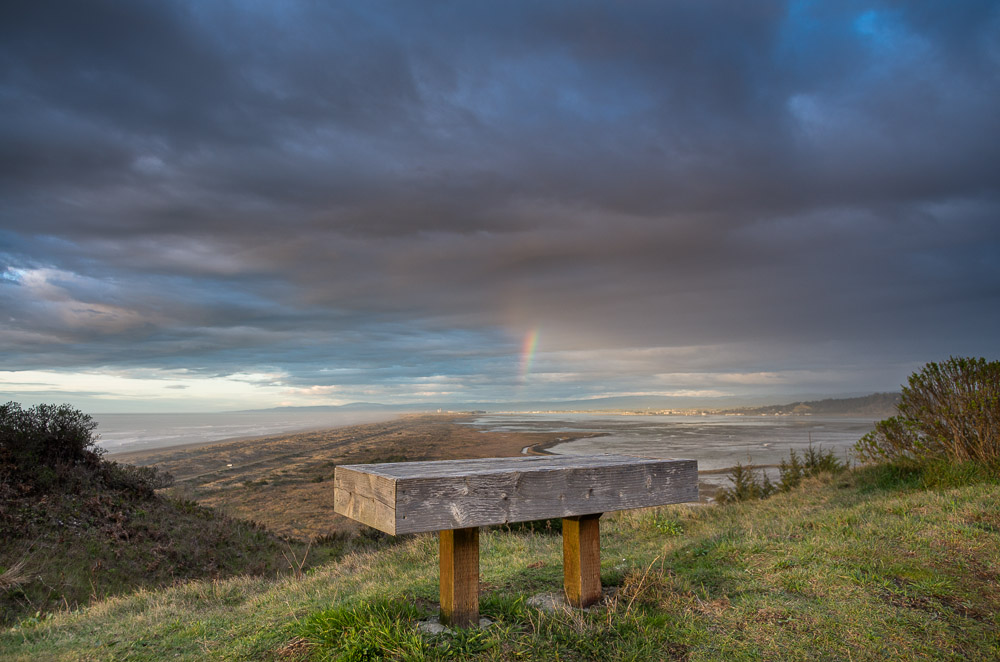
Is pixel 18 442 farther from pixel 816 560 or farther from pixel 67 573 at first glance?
pixel 816 560

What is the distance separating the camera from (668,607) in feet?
13.6

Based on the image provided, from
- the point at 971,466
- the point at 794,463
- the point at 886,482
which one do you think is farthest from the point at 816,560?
the point at 794,463

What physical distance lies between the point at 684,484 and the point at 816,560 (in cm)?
172

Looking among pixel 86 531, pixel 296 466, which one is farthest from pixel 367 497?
pixel 296 466

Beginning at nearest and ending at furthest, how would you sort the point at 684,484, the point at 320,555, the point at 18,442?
the point at 684,484 < the point at 18,442 < the point at 320,555

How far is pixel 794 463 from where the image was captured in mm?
14211

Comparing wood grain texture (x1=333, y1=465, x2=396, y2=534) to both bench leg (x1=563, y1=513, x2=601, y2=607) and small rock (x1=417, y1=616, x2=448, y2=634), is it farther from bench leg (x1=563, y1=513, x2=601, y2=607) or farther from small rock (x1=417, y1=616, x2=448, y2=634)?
bench leg (x1=563, y1=513, x2=601, y2=607)

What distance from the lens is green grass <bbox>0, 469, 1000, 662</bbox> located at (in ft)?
11.5

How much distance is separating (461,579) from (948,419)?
31.4ft

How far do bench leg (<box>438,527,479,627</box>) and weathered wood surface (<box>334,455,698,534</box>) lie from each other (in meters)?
0.28

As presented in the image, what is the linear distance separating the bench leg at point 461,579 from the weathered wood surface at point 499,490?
0.28 metres

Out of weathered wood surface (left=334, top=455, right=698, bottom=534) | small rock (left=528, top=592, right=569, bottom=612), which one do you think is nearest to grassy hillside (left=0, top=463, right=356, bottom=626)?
weathered wood surface (left=334, top=455, right=698, bottom=534)

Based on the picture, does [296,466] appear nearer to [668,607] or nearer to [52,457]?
[52,457]

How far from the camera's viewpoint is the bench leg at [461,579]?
3656mm
